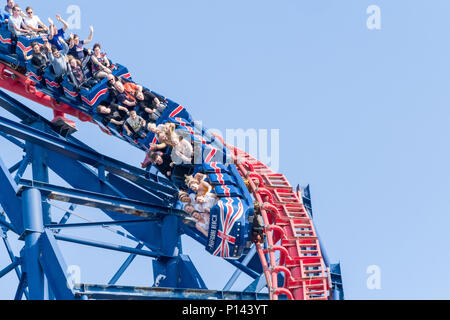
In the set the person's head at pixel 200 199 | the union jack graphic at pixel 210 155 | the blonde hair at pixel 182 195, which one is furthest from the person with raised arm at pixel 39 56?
the person's head at pixel 200 199

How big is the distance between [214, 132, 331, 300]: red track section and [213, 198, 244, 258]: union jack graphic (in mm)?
353

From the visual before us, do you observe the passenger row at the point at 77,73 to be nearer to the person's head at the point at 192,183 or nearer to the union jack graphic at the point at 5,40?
the union jack graphic at the point at 5,40

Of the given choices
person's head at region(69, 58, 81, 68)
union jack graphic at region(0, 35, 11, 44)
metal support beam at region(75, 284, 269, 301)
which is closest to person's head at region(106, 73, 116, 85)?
person's head at region(69, 58, 81, 68)

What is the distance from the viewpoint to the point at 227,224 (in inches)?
438

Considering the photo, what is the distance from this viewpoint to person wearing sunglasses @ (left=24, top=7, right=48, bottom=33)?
12734 mm

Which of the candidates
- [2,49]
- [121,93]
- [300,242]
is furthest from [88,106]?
[300,242]

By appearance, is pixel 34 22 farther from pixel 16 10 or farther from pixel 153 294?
pixel 153 294

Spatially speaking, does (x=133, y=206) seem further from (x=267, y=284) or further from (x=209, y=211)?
(x=267, y=284)

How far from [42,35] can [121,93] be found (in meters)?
1.25

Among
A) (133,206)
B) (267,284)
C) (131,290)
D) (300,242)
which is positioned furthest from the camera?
(133,206)

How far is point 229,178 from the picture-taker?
38.6ft

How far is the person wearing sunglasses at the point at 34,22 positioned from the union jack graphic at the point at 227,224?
353cm

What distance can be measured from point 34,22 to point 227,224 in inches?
154

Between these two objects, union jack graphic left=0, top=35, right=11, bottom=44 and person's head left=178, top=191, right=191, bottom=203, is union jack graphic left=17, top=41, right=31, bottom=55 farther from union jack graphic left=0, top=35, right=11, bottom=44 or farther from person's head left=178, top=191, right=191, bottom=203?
person's head left=178, top=191, right=191, bottom=203
